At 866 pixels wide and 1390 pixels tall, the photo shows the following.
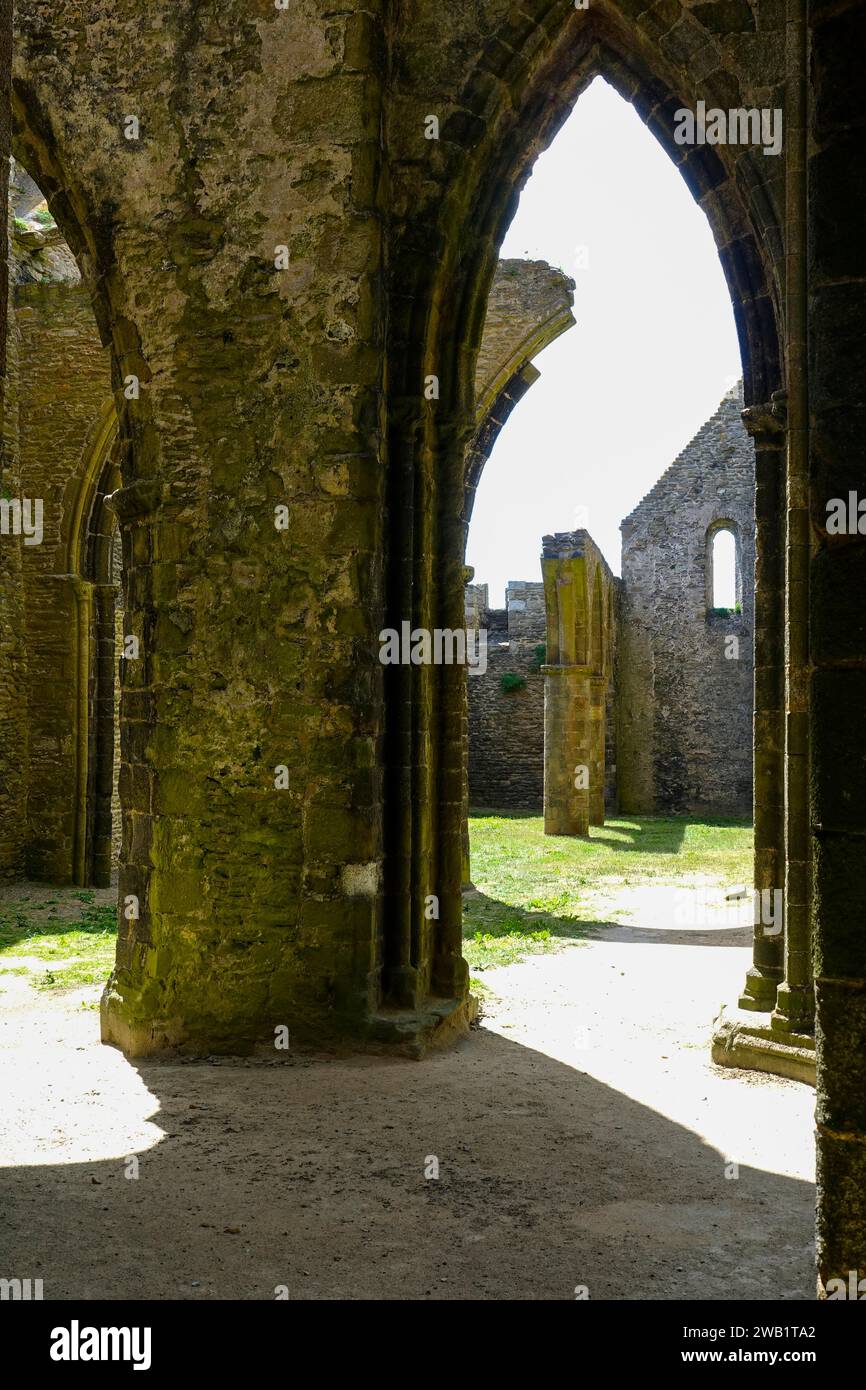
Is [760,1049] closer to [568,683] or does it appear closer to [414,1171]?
[414,1171]

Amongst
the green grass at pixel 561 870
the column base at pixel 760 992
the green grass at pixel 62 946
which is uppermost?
the column base at pixel 760 992

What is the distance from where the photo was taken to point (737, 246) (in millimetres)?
5520

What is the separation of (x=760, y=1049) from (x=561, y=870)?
7.80 m

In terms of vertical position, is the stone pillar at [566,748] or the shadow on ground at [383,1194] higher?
the stone pillar at [566,748]

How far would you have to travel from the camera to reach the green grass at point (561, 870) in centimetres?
872

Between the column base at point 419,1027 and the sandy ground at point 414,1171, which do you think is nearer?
the sandy ground at point 414,1171

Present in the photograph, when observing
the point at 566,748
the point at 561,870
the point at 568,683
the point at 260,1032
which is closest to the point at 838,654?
the point at 260,1032

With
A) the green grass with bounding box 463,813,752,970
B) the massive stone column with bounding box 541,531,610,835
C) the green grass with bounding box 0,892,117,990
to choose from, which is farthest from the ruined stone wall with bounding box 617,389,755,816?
the green grass with bounding box 0,892,117,990

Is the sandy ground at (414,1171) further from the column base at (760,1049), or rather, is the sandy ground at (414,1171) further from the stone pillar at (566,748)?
the stone pillar at (566,748)

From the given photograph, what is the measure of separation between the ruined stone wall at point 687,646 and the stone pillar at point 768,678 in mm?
18531

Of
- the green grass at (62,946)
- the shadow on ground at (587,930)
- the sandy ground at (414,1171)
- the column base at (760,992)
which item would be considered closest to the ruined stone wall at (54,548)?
the green grass at (62,946)

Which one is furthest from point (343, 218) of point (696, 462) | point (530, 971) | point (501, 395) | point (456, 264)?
point (696, 462)

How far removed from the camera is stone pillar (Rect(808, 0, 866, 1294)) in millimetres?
1775

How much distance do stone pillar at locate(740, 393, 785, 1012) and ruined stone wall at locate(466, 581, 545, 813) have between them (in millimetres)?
18227
